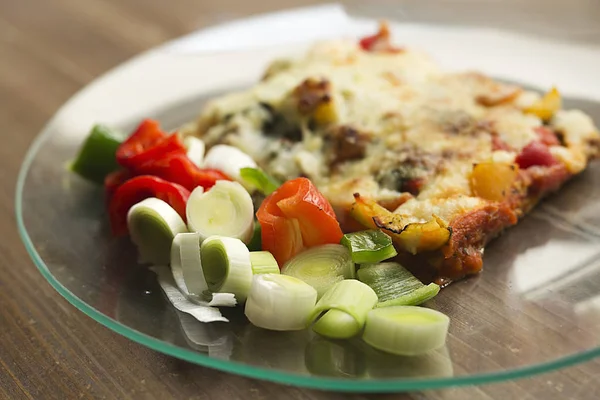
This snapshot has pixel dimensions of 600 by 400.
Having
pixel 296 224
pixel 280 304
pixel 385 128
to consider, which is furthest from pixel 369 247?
pixel 385 128

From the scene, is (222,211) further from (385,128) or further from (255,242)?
(385,128)

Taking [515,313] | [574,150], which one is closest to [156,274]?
[515,313]

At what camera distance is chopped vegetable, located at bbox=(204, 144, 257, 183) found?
8.77 feet

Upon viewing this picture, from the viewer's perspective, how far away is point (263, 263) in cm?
227

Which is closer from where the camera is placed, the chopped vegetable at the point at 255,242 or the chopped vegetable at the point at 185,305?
the chopped vegetable at the point at 185,305

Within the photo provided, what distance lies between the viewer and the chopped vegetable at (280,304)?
210 centimetres

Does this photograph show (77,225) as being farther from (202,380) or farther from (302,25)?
(302,25)

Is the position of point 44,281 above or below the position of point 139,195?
below

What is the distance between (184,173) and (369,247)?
2.49ft

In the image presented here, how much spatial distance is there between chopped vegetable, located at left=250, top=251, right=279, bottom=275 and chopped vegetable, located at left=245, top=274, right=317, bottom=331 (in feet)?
0.31

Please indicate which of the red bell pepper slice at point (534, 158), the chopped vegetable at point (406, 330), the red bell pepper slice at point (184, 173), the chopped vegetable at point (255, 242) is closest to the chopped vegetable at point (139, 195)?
the red bell pepper slice at point (184, 173)

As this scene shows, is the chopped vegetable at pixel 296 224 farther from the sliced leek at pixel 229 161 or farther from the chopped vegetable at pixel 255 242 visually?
the sliced leek at pixel 229 161

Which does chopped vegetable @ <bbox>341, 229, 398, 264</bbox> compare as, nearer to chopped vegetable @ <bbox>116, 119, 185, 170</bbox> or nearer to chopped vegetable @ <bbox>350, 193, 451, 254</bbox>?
chopped vegetable @ <bbox>350, 193, 451, 254</bbox>

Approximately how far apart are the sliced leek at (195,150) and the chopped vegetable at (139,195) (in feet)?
0.62
